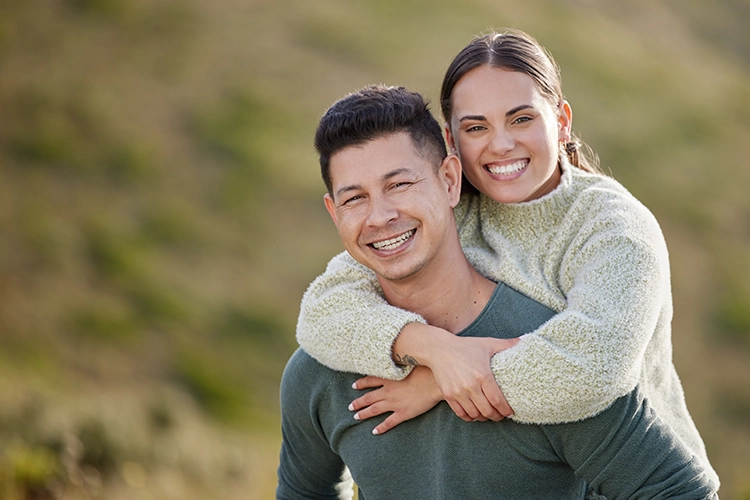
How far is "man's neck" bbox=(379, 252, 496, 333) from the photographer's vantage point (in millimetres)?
2232

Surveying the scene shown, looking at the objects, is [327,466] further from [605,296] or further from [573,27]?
[573,27]

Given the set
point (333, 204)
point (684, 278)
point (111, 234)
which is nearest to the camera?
point (333, 204)

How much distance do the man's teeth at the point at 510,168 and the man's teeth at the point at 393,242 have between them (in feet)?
1.28

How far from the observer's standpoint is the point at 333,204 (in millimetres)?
2287

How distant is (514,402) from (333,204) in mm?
706

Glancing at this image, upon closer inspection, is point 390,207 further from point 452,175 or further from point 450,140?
point 450,140

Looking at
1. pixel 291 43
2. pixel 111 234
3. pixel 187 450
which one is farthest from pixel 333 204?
pixel 291 43

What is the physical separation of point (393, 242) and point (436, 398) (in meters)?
0.39

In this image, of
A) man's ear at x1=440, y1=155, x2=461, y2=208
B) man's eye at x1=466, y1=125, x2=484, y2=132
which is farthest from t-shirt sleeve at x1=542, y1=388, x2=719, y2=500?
man's eye at x1=466, y1=125, x2=484, y2=132

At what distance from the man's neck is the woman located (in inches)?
2.9

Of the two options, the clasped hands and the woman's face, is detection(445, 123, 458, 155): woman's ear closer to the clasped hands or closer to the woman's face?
the woman's face

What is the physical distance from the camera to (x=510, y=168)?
2.41m

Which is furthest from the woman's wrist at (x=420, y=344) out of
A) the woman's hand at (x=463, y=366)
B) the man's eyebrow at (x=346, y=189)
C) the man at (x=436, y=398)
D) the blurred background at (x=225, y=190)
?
the blurred background at (x=225, y=190)

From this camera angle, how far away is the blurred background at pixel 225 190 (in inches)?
287
